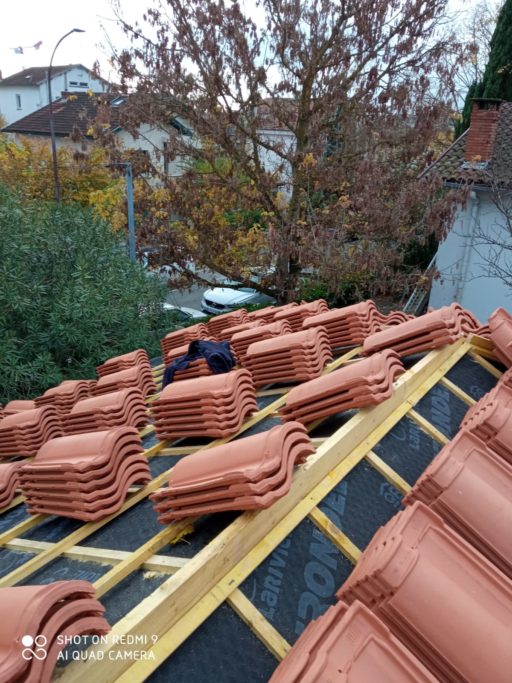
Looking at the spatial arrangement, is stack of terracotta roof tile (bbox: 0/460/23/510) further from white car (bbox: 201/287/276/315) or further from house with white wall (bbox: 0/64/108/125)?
house with white wall (bbox: 0/64/108/125)

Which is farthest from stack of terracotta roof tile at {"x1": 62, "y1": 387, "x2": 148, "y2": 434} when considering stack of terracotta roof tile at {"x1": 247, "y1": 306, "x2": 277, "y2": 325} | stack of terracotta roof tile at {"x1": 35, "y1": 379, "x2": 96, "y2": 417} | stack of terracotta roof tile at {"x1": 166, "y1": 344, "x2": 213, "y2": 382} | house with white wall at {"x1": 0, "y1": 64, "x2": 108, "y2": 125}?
house with white wall at {"x1": 0, "y1": 64, "x2": 108, "y2": 125}

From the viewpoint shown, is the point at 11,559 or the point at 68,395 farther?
the point at 68,395

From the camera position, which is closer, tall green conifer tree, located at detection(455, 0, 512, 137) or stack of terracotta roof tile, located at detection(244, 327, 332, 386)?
stack of terracotta roof tile, located at detection(244, 327, 332, 386)

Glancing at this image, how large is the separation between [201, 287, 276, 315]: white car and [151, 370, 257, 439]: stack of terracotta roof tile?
17.6m

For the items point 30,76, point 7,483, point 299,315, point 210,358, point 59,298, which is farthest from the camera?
point 30,76

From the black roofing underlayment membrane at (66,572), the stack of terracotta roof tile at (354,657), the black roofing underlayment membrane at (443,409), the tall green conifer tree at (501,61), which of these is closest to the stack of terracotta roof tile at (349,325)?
the black roofing underlayment membrane at (443,409)

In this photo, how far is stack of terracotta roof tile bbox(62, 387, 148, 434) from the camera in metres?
6.05

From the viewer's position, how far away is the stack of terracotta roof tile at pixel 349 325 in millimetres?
7312

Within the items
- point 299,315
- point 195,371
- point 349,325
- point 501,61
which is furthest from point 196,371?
point 501,61

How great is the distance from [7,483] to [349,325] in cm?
468

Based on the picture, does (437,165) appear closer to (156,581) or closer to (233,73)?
(233,73)

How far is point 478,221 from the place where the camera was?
17062mm

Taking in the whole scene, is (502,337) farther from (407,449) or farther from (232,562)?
(232,562)

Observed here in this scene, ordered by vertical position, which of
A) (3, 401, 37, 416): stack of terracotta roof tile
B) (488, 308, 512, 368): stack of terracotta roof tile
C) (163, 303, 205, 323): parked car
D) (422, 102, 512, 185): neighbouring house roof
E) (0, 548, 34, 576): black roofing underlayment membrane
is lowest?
(163, 303, 205, 323): parked car
